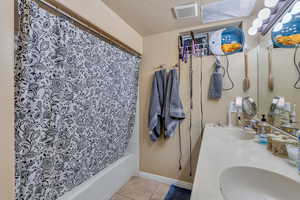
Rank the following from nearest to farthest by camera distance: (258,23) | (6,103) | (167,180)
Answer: (6,103) < (258,23) < (167,180)

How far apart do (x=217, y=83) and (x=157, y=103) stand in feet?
2.62

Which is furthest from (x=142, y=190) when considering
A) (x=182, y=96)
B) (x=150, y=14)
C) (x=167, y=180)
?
(x=150, y=14)

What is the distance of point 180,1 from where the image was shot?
4.03 ft

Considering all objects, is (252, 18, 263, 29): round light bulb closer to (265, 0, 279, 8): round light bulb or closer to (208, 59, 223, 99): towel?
(265, 0, 279, 8): round light bulb

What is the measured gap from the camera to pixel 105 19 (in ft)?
4.24

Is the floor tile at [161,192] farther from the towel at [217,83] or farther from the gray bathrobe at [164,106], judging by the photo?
the towel at [217,83]

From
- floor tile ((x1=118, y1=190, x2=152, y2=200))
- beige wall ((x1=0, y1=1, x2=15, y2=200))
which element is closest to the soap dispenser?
floor tile ((x1=118, y1=190, x2=152, y2=200))

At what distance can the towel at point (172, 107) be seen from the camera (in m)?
1.68

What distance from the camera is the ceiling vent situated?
1287 millimetres

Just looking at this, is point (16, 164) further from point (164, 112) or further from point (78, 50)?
point (164, 112)

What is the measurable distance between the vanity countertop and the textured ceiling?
136cm

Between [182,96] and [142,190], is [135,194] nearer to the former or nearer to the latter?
[142,190]

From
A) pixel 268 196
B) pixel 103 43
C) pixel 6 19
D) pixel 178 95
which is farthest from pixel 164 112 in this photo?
pixel 6 19

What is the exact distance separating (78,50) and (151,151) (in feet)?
5.37
